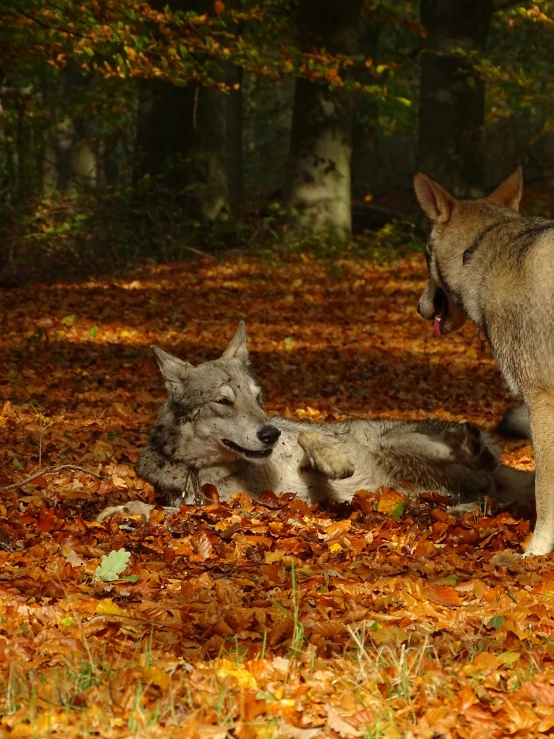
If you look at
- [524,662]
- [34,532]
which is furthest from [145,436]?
[524,662]

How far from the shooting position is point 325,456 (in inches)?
285

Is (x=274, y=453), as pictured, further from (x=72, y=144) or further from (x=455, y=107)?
(x=72, y=144)

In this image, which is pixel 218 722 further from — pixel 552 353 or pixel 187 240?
pixel 187 240

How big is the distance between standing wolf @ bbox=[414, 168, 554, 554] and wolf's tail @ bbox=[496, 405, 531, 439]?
3.21ft

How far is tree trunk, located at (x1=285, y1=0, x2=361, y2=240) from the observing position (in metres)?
22.0

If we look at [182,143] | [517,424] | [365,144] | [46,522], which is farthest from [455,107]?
[46,522]

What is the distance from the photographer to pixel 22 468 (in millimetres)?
8109

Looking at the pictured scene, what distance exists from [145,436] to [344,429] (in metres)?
2.49

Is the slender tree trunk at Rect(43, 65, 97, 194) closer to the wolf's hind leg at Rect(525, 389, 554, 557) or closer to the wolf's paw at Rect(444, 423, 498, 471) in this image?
the wolf's paw at Rect(444, 423, 498, 471)

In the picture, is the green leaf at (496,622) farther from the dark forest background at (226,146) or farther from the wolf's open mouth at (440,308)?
the dark forest background at (226,146)

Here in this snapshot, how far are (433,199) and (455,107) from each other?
1804cm

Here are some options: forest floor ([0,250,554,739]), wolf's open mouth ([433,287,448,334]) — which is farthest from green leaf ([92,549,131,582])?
wolf's open mouth ([433,287,448,334])

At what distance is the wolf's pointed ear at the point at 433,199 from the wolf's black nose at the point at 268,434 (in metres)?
1.94

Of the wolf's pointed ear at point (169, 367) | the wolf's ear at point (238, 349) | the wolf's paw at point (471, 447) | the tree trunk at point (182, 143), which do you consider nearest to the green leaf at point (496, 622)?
the wolf's paw at point (471, 447)
